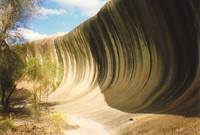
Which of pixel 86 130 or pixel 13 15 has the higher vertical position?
pixel 13 15

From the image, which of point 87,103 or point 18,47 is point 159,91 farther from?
A: point 18,47

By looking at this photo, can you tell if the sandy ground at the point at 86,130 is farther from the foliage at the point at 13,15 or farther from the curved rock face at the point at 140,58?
the foliage at the point at 13,15

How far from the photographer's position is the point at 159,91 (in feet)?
26.4

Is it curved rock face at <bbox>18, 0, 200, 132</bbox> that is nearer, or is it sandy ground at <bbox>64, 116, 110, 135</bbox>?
sandy ground at <bbox>64, 116, 110, 135</bbox>

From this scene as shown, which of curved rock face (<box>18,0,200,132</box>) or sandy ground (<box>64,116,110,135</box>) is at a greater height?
curved rock face (<box>18,0,200,132</box>)

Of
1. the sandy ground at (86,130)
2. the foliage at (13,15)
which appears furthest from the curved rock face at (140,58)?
the foliage at (13,15)

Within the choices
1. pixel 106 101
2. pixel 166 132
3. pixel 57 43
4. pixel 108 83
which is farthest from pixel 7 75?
pixel 57 43

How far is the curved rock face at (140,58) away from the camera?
23.9 ft

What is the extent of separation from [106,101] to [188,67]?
198 inches

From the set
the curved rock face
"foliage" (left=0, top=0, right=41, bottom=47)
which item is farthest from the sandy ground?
"foliage" (left=0, top=0, right=41, bottom=47)

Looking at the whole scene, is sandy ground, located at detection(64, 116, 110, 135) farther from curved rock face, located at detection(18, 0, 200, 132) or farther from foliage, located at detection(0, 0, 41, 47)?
foliage, located at detection(0, 0, 41, 47)

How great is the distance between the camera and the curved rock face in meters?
7.29

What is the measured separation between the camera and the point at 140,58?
35.4 ft

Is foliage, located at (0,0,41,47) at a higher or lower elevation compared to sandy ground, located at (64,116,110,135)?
higher
